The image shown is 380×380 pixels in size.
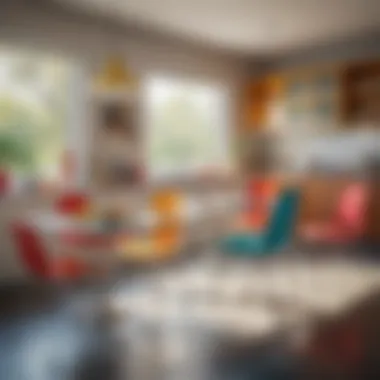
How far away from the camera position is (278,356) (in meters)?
1.07

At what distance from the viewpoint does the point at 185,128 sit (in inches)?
40.6

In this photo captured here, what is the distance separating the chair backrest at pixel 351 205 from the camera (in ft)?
3.24

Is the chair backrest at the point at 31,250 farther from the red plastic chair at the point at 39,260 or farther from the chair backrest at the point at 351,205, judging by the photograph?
the chair backrest at the point at 351,205

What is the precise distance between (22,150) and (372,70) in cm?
66

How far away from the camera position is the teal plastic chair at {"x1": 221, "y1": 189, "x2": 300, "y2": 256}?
3.26 feet

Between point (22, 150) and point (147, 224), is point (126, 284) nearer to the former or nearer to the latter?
point (147, 224)

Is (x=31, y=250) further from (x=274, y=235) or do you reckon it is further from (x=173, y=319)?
(x=274, y=235)

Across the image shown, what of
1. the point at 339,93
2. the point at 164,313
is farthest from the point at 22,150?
the point at 339,93

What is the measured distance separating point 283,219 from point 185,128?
258mm

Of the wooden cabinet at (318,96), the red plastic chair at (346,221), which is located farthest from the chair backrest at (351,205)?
the wooden cabinet at (318,96)

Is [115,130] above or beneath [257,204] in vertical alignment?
above

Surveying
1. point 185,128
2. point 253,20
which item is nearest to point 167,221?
point 185,128

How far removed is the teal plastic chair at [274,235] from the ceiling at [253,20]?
0.29 meters

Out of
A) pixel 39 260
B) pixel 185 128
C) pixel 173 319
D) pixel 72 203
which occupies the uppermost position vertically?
pixel 185 128
